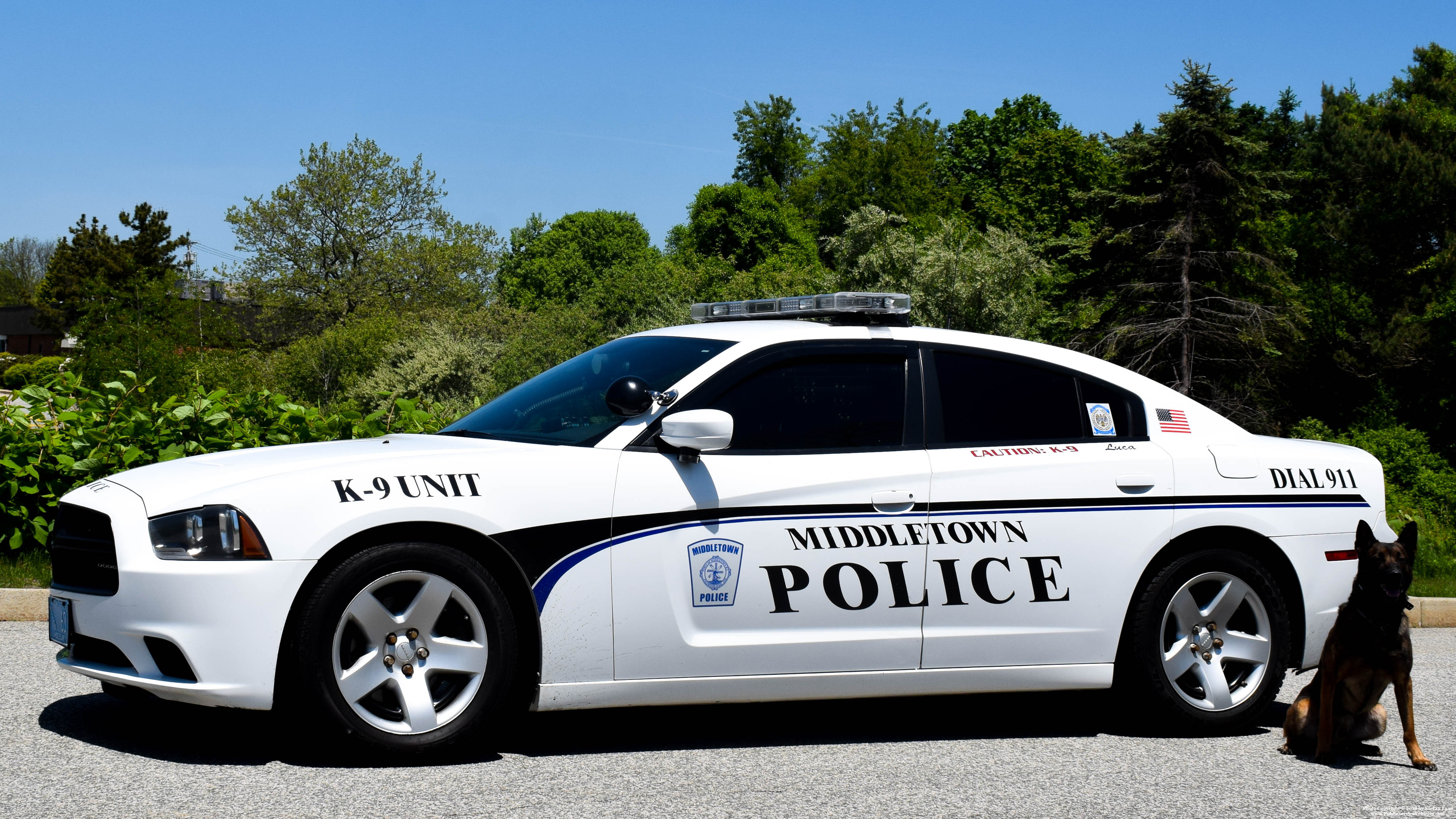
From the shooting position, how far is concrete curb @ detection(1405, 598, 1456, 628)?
9.67 m

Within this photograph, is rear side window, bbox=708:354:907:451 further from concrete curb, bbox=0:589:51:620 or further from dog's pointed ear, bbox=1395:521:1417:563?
concrete curb, bbox=0:589:51:620

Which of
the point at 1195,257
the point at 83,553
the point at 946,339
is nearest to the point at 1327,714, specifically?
the point at 946,339

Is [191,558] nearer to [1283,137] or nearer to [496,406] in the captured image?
[496,406]

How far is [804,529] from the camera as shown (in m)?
4.96

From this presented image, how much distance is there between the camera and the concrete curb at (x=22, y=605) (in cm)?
750

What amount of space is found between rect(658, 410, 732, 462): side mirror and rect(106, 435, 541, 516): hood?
0.48 m

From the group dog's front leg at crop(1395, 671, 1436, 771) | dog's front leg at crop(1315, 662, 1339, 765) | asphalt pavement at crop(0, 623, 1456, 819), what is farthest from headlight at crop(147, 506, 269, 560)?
dog's front leg at crop(1395, 671, 1436, 771)

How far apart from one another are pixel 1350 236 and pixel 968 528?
48324 millimetres

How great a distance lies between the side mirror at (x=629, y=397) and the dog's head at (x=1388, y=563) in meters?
2.82

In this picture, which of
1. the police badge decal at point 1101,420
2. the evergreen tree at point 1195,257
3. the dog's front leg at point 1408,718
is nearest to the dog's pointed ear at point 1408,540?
the dog's front leg at point 1408,718

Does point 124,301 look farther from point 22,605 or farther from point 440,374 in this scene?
point 22,605

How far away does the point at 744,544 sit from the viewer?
4.89 meters

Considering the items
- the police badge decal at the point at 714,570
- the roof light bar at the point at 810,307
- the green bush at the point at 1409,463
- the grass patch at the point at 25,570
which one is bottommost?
the green bush at the point at 1409,463

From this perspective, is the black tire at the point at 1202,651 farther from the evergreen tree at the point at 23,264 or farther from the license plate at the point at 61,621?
the evergreen tree at the point at 23,264
